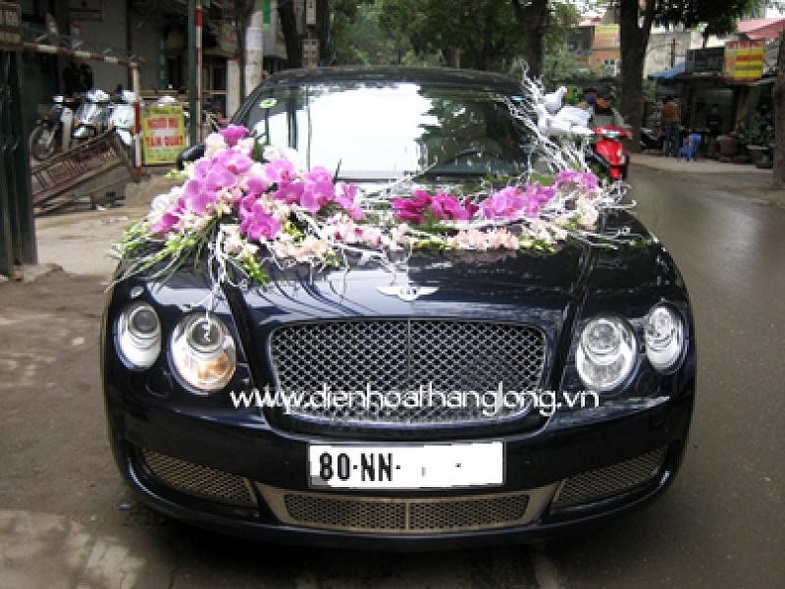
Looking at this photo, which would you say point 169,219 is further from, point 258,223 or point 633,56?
point 633,56

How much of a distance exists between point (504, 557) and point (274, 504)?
2.91 ft

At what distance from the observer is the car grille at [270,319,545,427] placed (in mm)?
2402

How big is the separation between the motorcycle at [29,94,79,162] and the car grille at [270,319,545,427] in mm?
11714

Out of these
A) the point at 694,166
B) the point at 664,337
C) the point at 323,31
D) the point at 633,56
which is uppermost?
the point at 323,31

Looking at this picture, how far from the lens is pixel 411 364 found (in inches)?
95.9

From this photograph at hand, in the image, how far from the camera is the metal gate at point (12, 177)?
609 centimetres

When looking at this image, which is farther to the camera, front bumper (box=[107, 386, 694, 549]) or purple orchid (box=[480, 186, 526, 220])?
purple orchid (box=[480, 186, 526, 220])

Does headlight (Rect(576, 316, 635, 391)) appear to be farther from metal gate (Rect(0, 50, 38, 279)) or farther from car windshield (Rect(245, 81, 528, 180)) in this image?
metal gate (Rect(0, 50, 38, 279))

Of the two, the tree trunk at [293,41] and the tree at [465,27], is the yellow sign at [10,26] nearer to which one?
the tree trunk at [293,41]

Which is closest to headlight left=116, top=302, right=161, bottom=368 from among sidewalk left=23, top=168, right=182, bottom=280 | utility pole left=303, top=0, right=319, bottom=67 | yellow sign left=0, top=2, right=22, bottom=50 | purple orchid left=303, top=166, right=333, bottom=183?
purple orchid left=303, top=166, right=333, bottom=183

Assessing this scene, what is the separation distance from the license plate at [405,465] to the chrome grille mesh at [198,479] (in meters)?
0.25

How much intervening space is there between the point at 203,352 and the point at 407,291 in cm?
62

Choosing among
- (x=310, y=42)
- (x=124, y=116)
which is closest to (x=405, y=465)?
(x=124, y=116)

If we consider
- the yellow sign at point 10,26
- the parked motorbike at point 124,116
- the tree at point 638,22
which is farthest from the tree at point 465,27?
the yellow sign at point 10,26
